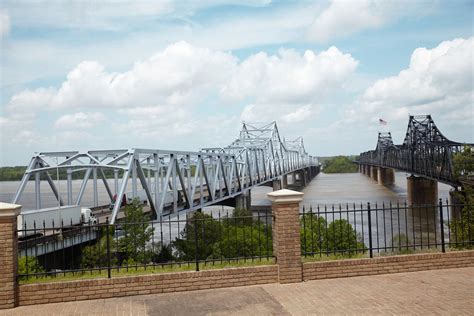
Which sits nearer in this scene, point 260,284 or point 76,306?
point 76,306

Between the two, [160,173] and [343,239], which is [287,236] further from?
[160,173]

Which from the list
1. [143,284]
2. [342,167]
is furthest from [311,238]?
[342,167]

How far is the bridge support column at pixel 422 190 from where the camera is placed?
59.9 meters

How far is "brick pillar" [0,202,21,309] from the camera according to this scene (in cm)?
870

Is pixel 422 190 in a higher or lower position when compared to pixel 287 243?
lower

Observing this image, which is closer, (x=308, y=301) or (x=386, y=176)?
(x=308, y=301)

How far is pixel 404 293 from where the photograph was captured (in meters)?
8.92

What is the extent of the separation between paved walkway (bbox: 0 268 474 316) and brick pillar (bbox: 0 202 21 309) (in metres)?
0.26

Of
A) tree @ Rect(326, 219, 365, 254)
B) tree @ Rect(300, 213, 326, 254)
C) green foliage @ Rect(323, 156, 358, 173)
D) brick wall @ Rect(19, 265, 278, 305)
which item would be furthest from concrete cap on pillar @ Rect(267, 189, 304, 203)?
green foliage @ Rect(323, 156, 358, 173)

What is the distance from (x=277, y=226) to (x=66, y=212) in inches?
846

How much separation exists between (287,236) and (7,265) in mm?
5170

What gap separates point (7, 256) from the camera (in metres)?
8.79

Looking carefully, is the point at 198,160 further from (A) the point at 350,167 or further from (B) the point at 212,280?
(A) the point at 350,167

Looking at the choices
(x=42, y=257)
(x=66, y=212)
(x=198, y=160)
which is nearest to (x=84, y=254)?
(x=42, y=257)
